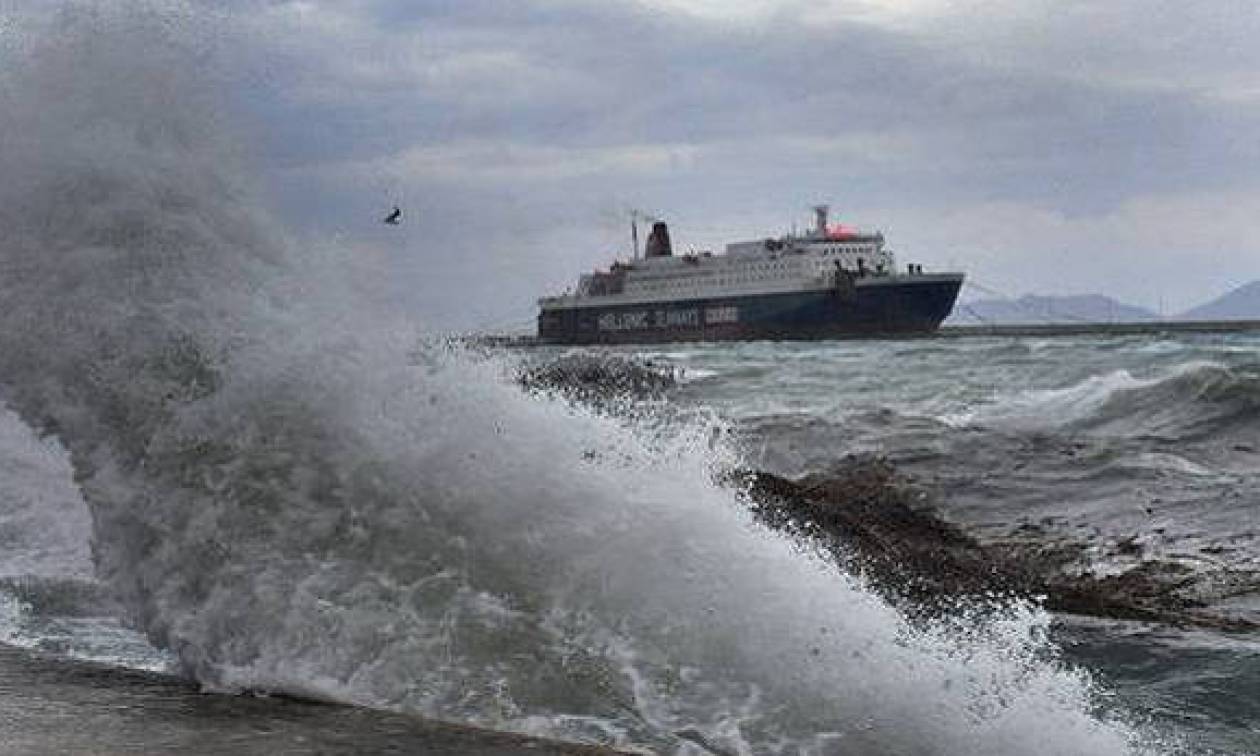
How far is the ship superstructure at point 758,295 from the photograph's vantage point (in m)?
79.6

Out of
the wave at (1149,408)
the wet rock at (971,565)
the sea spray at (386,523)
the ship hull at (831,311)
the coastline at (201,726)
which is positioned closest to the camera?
the coastline at (201,726)

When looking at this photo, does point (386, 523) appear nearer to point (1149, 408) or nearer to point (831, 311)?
point (1149, 408)

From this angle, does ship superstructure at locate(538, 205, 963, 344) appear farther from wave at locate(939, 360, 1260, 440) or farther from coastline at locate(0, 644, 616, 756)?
coastline at locate(0, 644, 616, 756)

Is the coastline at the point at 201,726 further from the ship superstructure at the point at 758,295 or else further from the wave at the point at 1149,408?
the ship superstructure at the point at 758,295

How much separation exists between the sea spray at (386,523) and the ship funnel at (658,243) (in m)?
95.1

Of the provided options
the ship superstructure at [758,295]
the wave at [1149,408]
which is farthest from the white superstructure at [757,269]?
the wave at [1149,408]

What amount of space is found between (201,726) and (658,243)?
9849 cm

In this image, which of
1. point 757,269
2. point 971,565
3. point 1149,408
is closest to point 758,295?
point 757,269

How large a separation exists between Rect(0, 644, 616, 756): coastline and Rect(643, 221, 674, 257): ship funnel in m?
97.2

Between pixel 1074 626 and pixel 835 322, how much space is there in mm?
73192

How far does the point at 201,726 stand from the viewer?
14.1ft

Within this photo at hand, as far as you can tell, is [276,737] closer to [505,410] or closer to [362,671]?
[362,671]

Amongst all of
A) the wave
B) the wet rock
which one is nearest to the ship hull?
the wave

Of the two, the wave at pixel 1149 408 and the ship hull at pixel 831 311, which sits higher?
the ship hull at pixel 831 311
